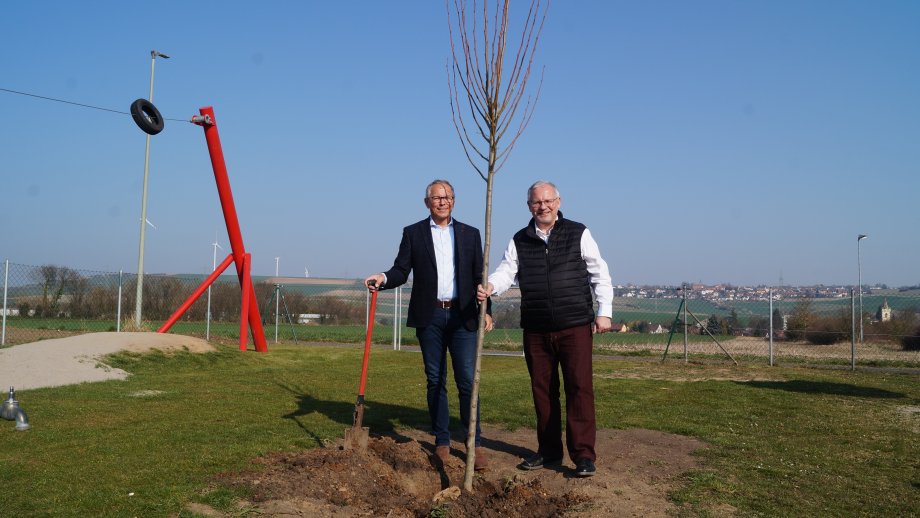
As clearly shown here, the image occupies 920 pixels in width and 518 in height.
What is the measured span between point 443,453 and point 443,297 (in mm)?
1077

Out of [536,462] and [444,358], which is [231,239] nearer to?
[444,358]

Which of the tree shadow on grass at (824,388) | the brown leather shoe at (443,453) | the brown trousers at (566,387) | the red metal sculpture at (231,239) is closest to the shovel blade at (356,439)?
the brown leather shoe at (443,453)

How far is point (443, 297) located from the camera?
17.5 ft

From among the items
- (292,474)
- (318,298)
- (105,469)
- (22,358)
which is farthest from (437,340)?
(318,298)

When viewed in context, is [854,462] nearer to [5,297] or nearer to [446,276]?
[446,276]

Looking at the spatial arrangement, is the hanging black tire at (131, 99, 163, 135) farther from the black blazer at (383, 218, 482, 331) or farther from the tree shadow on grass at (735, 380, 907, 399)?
the tree shadow on grass at (735, 380, 907, 399)

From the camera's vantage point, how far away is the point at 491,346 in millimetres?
22828

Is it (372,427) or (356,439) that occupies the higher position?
(356,439)

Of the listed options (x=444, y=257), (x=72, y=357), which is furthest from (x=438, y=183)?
(x=72, y=357)

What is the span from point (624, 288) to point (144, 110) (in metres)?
15.0

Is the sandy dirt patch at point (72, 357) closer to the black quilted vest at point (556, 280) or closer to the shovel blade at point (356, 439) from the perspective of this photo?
the shovel blade at point (356, 439)

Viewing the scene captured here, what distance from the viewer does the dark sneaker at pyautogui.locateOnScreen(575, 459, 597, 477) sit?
485cm

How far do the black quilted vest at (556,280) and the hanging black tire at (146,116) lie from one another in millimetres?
9336

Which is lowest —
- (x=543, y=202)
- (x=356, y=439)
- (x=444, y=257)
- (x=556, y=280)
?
(x=356, y=439)
